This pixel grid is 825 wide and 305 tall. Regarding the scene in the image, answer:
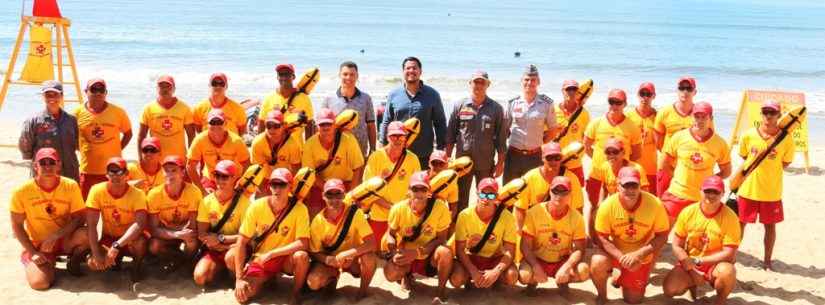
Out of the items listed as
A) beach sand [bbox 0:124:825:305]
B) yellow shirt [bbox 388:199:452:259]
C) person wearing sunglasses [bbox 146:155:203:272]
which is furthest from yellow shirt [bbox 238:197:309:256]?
yellow shirt [bbox 388:199:452:259]

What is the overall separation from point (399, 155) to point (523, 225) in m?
1.37

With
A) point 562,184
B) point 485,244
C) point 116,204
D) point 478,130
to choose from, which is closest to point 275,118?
point 116,204

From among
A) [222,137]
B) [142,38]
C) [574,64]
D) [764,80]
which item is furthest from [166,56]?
[222,137]

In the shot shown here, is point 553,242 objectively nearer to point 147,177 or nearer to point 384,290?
point 384,290

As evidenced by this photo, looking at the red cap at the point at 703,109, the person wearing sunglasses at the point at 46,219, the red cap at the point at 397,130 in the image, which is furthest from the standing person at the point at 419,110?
the person wearing sunglasses at the point at 46,219

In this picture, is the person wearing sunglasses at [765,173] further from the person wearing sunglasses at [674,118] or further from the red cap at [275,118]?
the red cap at [275,118]

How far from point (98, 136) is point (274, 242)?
8.90 ft

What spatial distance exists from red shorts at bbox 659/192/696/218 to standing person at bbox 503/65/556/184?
144 cm

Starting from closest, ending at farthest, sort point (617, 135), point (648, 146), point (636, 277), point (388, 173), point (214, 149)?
point (636, 277) → point (388, 173) → point (214, 149) → point (617, 135) → point (648, 146)

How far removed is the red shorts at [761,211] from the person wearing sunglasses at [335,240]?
3930 millimetres

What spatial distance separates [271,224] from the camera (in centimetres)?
665

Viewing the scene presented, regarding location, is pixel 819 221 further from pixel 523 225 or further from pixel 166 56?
pixel 166 56

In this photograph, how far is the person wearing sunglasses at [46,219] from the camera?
6.81m

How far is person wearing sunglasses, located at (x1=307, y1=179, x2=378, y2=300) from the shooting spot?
6.58 metres
